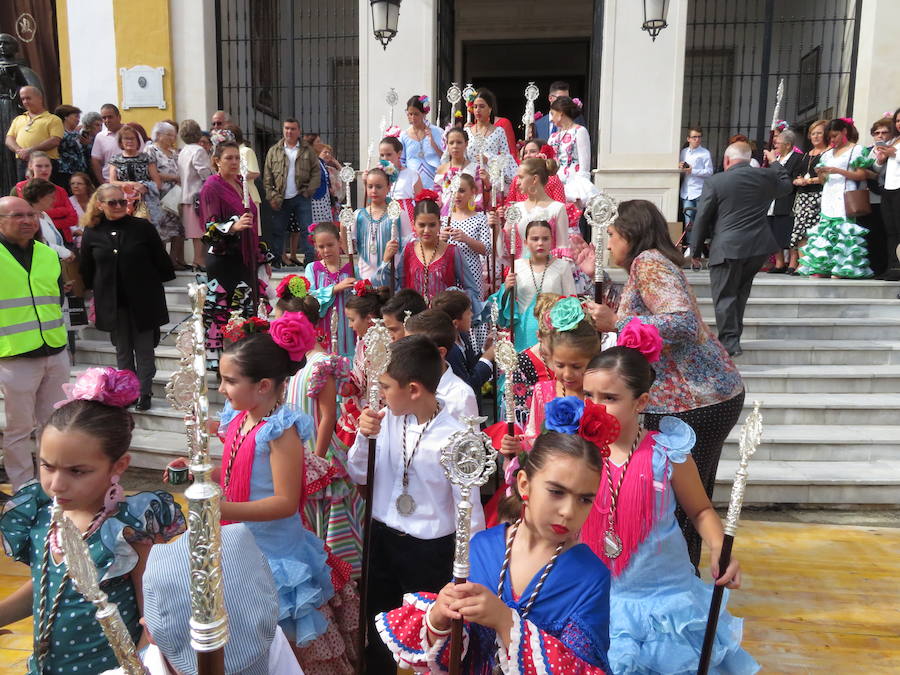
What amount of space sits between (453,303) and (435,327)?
0.79 meters

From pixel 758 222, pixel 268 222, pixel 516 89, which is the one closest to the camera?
pixel 758 222

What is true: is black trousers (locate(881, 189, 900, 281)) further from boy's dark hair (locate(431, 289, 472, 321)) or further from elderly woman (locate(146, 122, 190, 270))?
elderly woman (locate(146, 122, 190, 270))

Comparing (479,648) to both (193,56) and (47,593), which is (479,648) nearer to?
(47,593)

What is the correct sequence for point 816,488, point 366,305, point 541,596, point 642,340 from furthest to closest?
point 816,488 < point 366,305 < point 642,340 < point 541,596

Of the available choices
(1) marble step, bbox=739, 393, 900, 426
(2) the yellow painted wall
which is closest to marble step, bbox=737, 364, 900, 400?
(1) marble step, bbox=739, 393, 900, 426

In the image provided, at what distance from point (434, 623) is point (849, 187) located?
27.0 feet

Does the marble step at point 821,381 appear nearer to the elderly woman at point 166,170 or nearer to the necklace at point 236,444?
the necklace at point 236,444

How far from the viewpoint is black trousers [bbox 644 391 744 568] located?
299 centimetres

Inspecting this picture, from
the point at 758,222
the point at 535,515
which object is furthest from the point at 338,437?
the point at 758,222

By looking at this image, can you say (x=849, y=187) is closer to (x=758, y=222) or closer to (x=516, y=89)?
(x=758, y=222)

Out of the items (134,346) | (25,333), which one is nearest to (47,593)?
(25,333)

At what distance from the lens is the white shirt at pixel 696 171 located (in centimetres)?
1031

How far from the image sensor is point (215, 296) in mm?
6117

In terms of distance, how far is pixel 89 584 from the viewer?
1051mm
